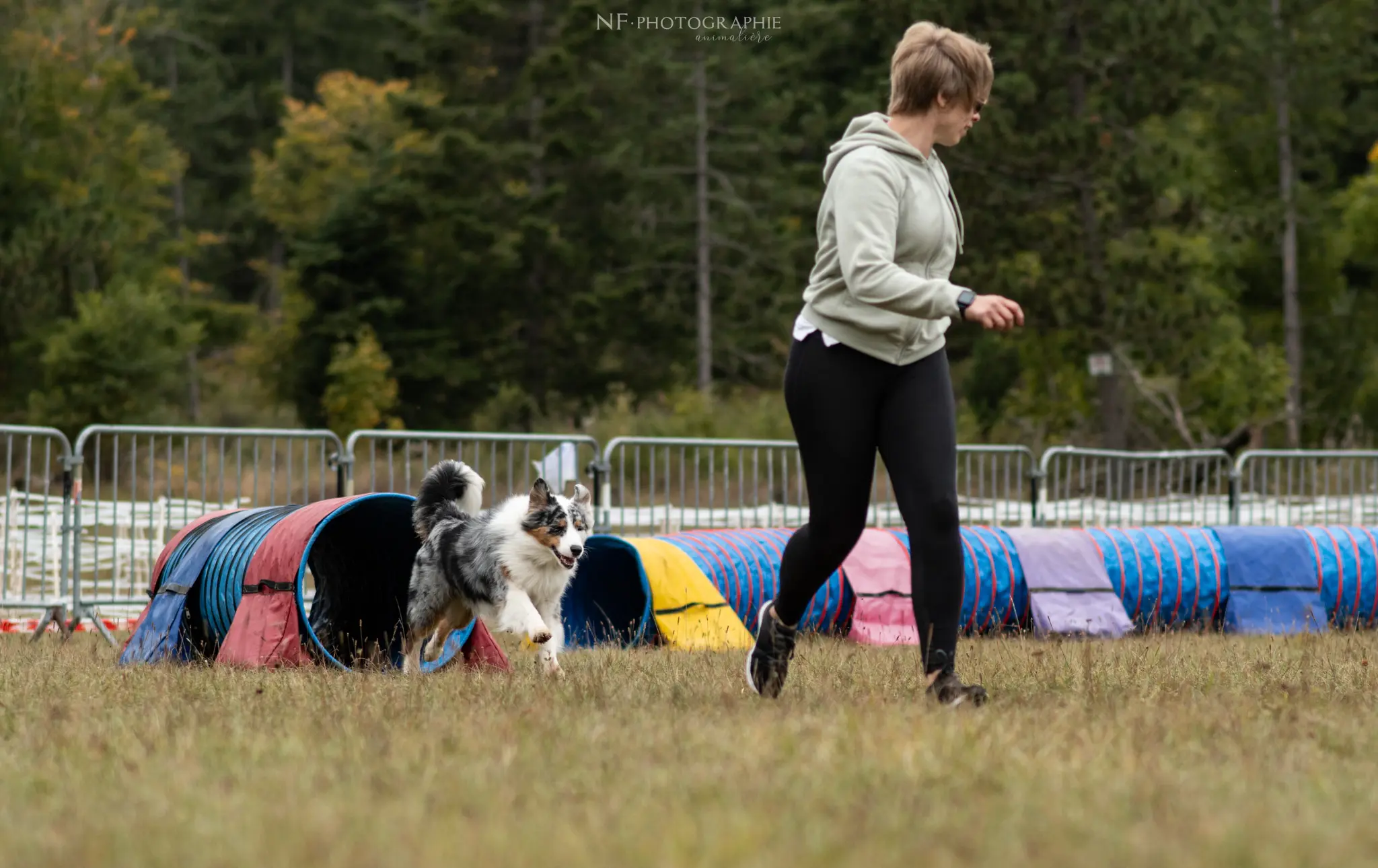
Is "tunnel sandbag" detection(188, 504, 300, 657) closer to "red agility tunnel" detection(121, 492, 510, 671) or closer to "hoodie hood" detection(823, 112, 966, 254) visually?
"red agility tunnel" detection(121, 492, 510, 671)

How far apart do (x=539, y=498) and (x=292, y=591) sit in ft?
3.62

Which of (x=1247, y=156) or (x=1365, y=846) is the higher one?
(x=1247, y=156)

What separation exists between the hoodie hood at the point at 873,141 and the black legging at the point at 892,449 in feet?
1.73

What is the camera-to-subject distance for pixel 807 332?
464 centimetres

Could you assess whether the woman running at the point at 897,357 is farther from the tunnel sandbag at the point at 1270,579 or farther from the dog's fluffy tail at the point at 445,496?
the tunnel sandbag at the point at 1270,579

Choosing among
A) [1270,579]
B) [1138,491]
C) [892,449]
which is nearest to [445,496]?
[892,449]

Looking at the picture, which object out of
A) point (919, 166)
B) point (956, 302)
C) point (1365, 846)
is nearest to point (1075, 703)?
point (956, 302)

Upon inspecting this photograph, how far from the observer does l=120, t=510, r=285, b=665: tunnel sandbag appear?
6.92 metres

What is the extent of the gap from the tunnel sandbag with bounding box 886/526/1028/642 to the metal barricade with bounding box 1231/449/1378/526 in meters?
6.16

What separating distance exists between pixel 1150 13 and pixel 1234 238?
8.65m

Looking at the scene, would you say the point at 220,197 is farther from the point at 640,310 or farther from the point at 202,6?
the point at 640,310

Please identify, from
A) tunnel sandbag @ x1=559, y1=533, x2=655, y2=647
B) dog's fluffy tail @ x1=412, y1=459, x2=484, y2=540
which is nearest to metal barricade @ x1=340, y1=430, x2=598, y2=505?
tunnel sandbag @ x1=559, y1=533, x2=655, y2=647

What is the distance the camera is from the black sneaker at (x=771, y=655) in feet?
15.9

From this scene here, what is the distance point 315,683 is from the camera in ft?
17.9
